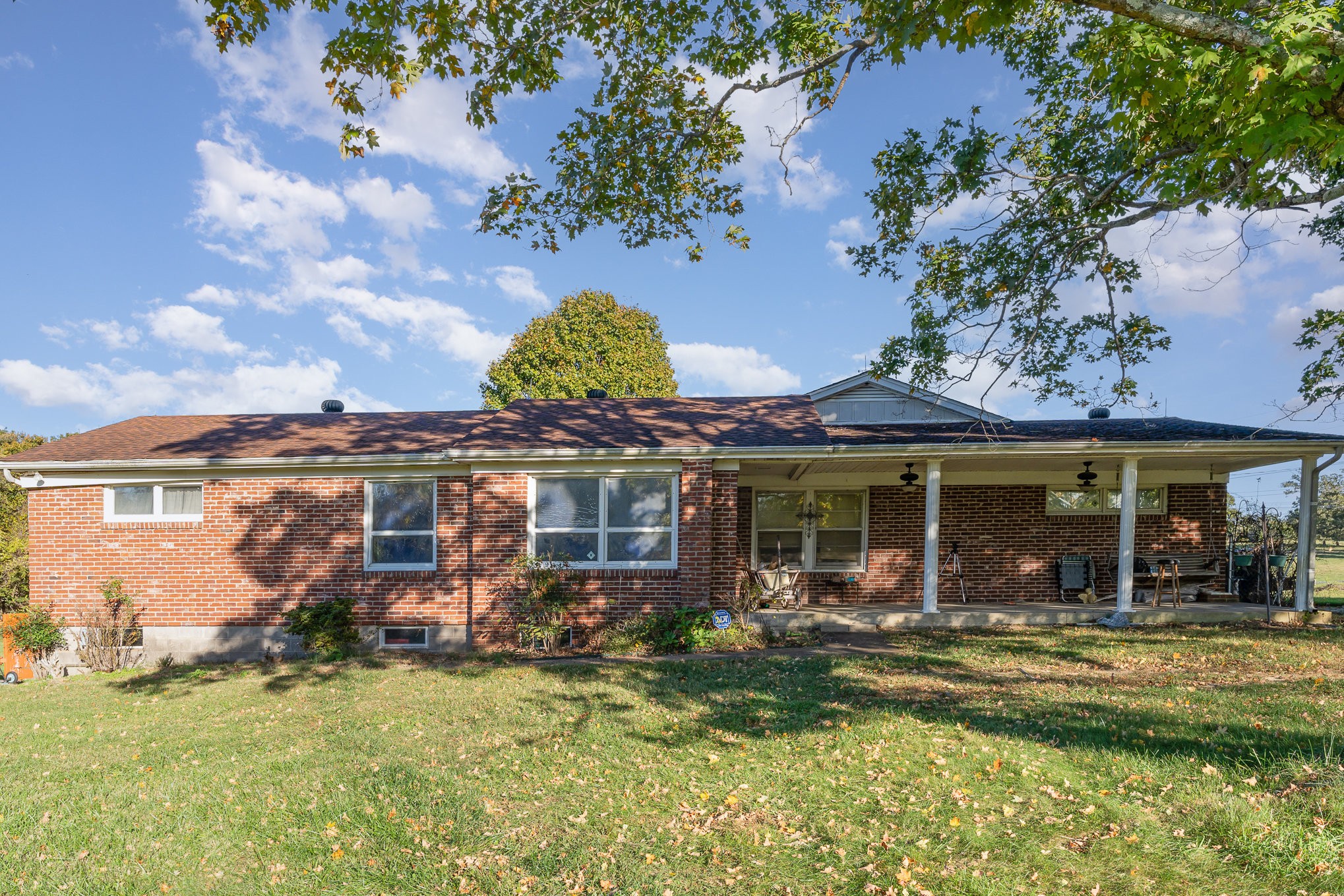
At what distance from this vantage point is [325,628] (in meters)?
11.2

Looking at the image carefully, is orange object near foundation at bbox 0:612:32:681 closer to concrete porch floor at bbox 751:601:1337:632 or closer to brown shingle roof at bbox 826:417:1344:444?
concrete porch floor at bbox 751:601:1337:632

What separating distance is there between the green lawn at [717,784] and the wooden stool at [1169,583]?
3.25m

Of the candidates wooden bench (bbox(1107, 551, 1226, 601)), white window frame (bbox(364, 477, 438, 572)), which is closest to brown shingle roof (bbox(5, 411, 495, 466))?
white window frame (bbox(364, 477, 438, 572))

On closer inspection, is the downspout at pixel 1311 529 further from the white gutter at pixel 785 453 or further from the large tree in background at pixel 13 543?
the large tree in background at pixel 13 543

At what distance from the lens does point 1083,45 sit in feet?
28.8

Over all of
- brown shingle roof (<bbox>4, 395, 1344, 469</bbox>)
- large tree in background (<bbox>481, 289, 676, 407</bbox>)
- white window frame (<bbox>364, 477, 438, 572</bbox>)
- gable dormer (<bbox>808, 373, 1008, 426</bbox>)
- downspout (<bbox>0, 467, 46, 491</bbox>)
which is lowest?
white window frame (<bbox>364, 477, 438, 572</bbox>)

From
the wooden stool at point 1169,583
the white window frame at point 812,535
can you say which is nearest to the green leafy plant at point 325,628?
the white window frame at point 812,535

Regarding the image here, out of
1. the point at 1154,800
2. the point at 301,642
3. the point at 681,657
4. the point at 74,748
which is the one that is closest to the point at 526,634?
the point at 681,657

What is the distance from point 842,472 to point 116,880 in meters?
11.8

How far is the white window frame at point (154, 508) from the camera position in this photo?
11.8 metres

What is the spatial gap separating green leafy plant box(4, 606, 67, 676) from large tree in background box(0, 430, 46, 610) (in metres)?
2.57

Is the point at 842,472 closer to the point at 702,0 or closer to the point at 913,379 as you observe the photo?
the point at 913,379

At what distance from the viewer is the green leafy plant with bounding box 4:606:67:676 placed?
11188mm

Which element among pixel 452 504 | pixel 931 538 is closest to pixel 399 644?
pixel 452 504
